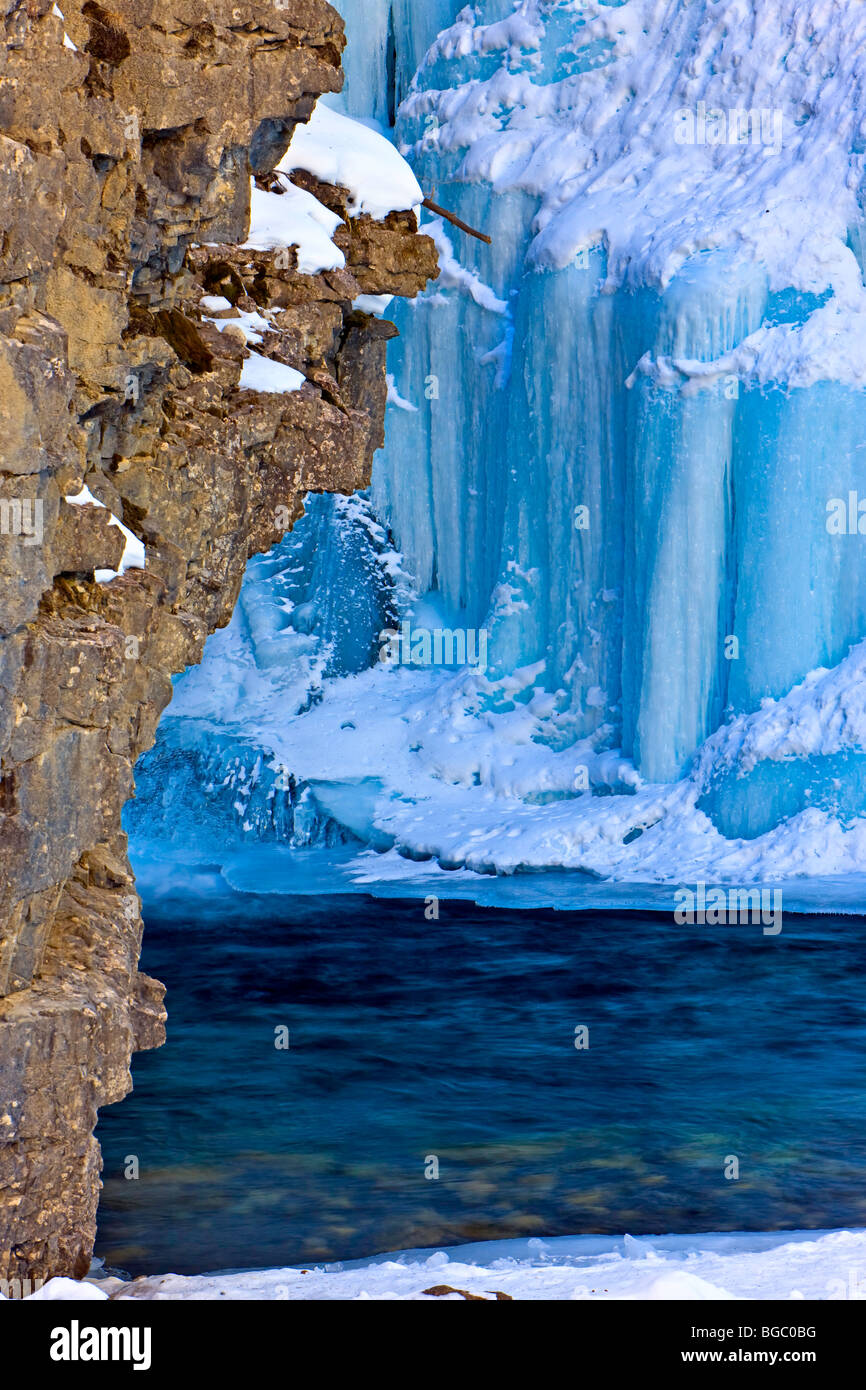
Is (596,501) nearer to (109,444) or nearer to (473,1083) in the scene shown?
(473,1083)

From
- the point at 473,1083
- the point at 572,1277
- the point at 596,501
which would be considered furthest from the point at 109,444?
the point at 596,501

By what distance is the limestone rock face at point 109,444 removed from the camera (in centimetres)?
742

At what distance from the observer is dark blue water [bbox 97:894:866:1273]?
986 cm

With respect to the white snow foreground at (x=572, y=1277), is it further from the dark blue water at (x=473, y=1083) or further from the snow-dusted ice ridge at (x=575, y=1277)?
the dark blue water at (x=473, y=1083)

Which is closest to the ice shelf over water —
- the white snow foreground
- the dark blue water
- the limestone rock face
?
the dark blue water

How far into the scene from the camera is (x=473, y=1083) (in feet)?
41.0

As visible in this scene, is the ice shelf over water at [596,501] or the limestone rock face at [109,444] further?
the ice shelf over water at [596,501]

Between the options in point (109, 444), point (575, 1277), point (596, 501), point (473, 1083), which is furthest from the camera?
point (596, 501)

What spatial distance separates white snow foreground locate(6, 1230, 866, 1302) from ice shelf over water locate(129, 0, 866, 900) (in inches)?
349

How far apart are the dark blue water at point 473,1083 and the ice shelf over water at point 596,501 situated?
2.14 meters

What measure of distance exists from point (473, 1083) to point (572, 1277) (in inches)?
192

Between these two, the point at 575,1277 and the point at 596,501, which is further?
the point at 596,501

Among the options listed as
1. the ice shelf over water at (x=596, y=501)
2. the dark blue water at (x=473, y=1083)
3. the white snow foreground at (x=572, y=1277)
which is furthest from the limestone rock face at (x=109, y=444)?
the ice shelf over water at (x=596, y=501)

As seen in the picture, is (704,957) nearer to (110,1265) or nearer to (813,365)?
(813,365)
